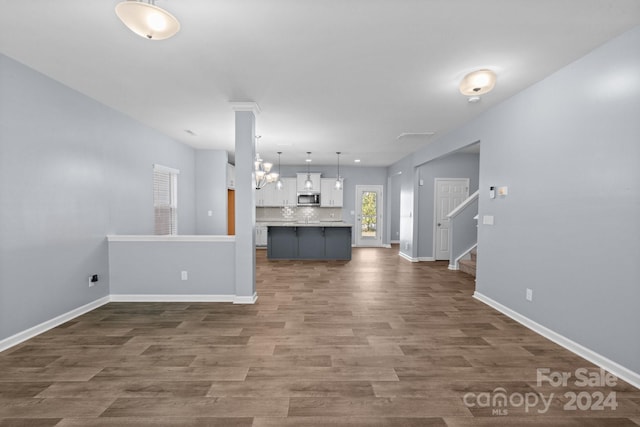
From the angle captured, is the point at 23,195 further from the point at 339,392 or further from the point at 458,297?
the point at 458,297

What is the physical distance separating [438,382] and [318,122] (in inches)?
153

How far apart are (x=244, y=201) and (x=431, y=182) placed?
5294 millimetres

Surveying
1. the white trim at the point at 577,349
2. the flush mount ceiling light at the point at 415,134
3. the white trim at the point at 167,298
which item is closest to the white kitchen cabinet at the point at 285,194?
the flush mount ceiling light at the point at 415,134

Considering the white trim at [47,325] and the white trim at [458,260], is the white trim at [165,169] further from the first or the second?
the white trim at [458,260]

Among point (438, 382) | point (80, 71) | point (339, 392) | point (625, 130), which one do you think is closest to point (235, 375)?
point (339, 392)

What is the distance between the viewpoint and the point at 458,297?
425 centimetres

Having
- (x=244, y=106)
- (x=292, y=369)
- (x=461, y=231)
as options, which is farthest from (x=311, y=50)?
(x=461, y=231)

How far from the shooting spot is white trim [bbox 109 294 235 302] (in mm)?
3969

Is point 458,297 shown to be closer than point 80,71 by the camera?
No

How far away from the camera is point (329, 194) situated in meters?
9.23

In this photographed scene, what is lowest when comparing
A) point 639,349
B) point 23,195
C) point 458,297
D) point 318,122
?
point 458,297

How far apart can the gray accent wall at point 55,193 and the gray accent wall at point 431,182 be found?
635cm

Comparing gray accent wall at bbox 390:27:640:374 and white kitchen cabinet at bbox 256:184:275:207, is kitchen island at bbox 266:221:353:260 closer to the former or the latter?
white kitchen cabinet at bbox 256:184:275:207

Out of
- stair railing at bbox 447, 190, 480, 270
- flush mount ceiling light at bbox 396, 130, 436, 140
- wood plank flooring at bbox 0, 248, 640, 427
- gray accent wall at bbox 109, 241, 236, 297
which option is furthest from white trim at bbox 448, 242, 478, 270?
gray accent wall at bbox 109, 241, 236, 297
